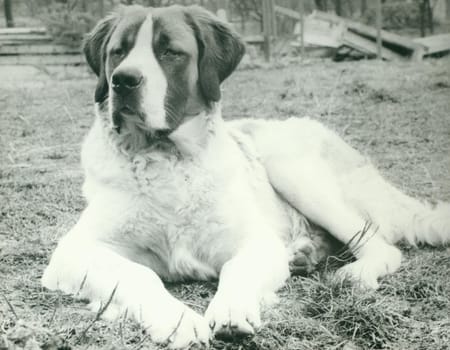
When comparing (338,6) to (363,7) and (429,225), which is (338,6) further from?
(429,225)

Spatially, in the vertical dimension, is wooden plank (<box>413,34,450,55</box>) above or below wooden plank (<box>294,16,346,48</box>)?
above

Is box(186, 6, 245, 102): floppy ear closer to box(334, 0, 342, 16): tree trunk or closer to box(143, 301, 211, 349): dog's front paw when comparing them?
box(143, 301, 211, 349): dog's front paw

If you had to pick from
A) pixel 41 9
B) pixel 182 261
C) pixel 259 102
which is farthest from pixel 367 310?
pixel 259 102

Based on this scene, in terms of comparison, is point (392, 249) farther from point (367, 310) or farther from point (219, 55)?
point (219, 55)

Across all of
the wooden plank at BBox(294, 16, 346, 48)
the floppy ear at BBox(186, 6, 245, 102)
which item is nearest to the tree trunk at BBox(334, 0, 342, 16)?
the wooden plank at BBox(294, 16, 346, 48)

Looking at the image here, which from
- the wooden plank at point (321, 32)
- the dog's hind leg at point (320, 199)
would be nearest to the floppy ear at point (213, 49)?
the dog's hind leg at point (320, 199)

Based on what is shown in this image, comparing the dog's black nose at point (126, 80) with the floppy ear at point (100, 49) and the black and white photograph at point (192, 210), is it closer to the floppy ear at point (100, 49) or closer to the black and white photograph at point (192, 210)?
the black and white photograph at point (192, 210)
